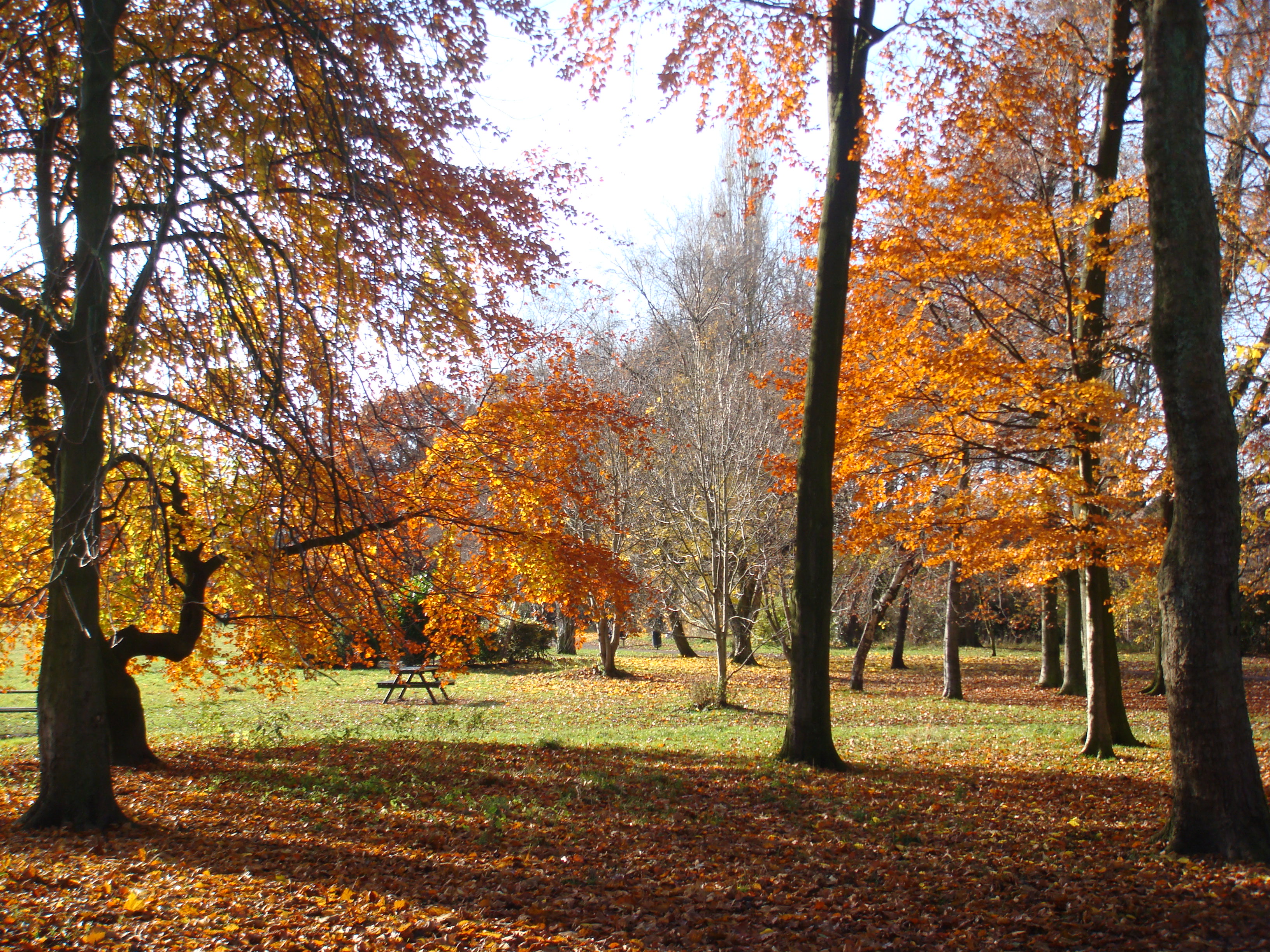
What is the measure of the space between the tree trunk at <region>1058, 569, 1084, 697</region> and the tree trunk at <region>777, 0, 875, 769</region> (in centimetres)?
1089

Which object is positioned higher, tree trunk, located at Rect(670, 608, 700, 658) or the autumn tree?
the autumn tree

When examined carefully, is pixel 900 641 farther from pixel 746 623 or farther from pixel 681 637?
pixel 681 637

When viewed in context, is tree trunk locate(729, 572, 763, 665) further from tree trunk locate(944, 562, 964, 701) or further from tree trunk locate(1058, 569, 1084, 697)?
tree trunk locate(1058, 569, 1084, 697)

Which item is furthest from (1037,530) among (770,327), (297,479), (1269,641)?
(1269,641)

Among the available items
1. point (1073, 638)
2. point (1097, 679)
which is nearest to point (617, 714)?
point (1097, 679)

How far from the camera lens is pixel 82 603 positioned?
581 centimetres

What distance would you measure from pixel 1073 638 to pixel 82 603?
1796cm

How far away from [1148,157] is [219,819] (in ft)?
25.9

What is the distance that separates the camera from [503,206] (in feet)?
29.2

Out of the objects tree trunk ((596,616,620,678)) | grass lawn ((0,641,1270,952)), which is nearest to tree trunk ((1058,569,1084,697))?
grass lawn ((0,641,1270,952))

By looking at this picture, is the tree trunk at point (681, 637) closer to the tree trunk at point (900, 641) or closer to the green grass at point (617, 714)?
the green grass at point (617, 714)

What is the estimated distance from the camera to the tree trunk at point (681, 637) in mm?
27391

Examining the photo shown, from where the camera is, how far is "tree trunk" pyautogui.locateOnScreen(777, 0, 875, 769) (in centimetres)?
812

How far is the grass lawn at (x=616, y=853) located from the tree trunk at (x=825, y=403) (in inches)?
30.0
